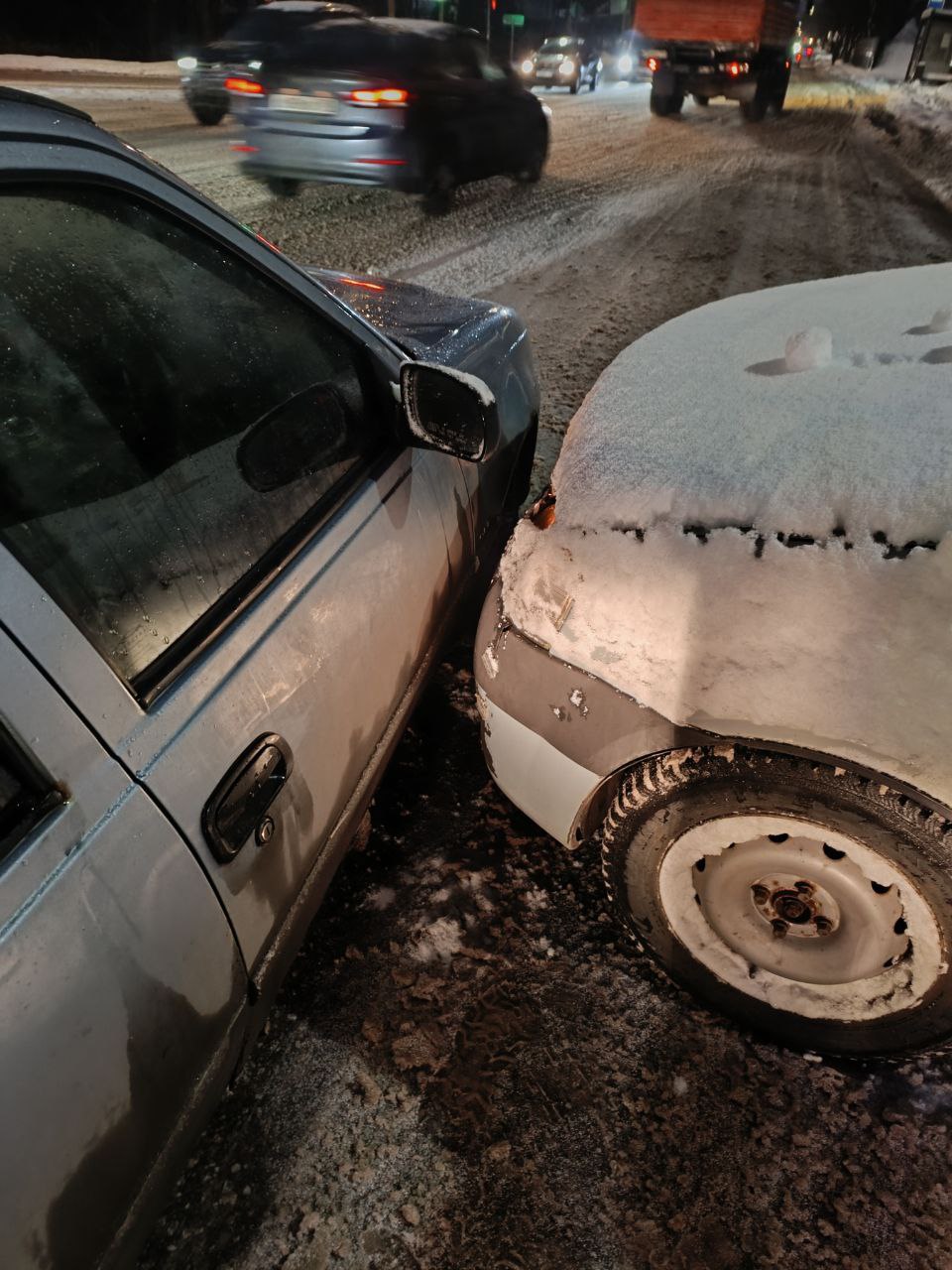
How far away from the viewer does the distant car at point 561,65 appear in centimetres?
2548

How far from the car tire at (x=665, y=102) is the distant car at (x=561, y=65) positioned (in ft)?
28.4

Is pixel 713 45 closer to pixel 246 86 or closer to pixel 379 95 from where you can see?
pixel 379 95

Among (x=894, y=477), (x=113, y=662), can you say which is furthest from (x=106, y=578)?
(x=894, y=477)

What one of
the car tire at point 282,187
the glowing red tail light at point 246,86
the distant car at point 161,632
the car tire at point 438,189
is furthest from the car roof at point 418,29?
the distant car at point 161,632

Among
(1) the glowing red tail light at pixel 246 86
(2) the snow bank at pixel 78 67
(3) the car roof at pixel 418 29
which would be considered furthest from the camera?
(2) the snow bank at pixel 78 67

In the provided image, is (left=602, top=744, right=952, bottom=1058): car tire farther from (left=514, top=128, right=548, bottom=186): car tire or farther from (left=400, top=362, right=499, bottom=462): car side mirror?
(left=514, top=128, right=548, bottom=186): car tire

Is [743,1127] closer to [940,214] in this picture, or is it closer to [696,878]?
[696,878]

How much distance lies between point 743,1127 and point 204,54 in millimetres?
11947

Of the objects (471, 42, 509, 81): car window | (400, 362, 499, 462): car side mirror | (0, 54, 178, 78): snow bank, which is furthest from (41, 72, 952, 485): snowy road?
(0, 54, 178, 78): snow bank

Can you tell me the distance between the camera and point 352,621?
1572 millimetres

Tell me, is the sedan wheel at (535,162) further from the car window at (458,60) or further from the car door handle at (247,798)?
the car door handle at (247,798)

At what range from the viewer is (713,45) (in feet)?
54.3

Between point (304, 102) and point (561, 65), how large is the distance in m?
23.3

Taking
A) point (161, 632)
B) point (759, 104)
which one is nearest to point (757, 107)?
point (759, 104)
